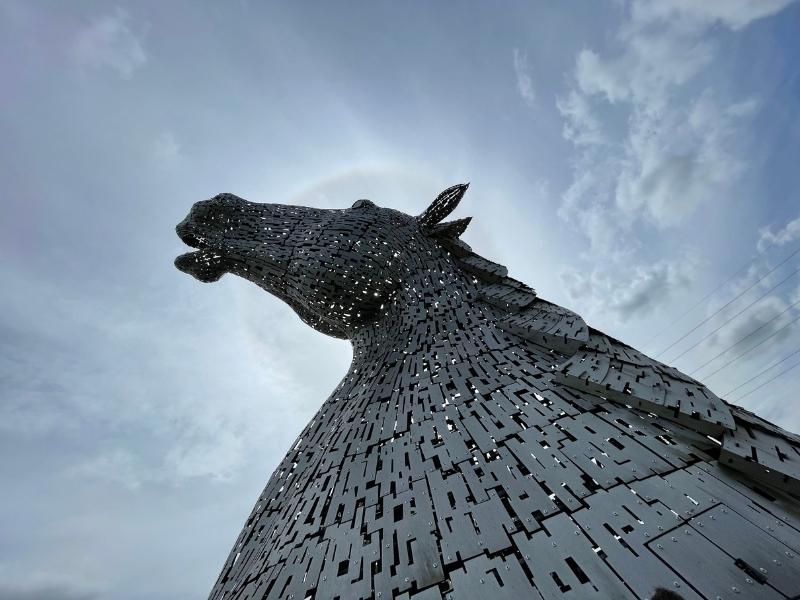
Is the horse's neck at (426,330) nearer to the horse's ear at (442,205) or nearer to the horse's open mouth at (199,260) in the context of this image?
the horse's ear at (442,205)

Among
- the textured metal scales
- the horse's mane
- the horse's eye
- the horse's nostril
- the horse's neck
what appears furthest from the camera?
the horse's eye

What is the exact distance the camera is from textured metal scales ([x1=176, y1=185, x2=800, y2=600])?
5.93 ft

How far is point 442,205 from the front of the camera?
5.51m

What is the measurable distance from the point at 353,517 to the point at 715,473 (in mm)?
1963

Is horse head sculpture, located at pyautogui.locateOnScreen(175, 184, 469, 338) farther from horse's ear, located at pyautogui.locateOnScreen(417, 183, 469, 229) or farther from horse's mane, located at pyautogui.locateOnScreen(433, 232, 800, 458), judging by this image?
horse's mane, located at pyautogui.locateOnScreen(433, 232, 800, 458)

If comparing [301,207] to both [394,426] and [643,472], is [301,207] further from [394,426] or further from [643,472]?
[643,472]

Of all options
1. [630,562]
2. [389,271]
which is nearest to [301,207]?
[389,271]

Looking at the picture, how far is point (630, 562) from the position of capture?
1.77 metres

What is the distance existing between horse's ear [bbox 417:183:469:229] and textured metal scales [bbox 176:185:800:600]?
3.59ft

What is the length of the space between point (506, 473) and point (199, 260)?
15.7ft

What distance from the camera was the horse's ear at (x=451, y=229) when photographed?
213 inches

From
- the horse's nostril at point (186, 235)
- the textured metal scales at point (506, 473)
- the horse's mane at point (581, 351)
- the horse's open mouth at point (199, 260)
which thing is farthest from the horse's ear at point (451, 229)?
the horse's nostril at point (186, 235)

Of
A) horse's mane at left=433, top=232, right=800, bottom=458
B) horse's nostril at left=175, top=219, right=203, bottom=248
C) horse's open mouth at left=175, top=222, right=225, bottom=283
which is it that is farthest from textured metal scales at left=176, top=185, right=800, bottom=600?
horse's nostril at left=175, top=219, right=203, bottom=248

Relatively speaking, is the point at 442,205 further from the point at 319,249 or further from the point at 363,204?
the point at 319,249
